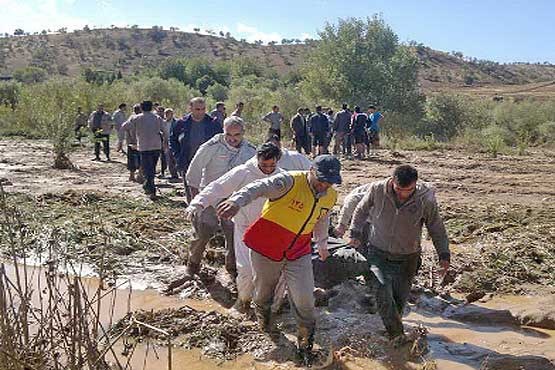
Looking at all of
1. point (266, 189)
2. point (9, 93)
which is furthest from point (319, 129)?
point (9, 93)

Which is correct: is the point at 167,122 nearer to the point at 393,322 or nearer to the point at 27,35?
the point at 393,322

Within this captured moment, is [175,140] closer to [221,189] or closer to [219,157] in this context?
[219,157]

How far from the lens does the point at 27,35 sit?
87.0 m

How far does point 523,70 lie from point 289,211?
105 meters

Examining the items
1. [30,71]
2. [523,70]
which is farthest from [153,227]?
[523,70]

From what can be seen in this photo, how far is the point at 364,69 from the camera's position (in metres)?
31.6

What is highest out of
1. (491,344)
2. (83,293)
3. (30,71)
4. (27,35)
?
(27,35)

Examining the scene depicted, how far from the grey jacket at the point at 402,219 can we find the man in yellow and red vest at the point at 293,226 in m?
0.45

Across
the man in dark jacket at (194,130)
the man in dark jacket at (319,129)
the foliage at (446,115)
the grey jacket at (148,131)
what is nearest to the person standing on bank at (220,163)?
the man in dark jacket at (194,130)

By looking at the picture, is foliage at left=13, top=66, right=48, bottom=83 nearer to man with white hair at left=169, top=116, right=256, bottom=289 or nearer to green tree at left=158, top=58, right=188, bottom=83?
green tree at left=158, top=58, right=188, bottom=83

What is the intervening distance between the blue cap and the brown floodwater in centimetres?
151

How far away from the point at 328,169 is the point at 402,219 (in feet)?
3.13

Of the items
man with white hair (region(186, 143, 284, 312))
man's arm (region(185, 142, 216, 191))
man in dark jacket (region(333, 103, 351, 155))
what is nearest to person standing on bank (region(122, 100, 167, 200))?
man's arm (region(185, 142, 216, 191))

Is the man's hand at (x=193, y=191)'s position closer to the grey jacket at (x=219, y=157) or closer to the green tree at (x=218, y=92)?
the grey jacket at (x=219, y=157)
